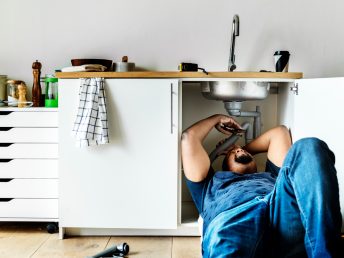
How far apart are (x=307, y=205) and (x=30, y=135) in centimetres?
184

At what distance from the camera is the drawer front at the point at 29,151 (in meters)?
2.79

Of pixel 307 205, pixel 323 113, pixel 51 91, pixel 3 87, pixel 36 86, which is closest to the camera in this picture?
pixel 307 205

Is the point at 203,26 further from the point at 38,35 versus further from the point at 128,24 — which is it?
the point at 38,35

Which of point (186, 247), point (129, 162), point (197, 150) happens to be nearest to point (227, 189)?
point (197, 150)

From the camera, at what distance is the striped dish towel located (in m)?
2.60

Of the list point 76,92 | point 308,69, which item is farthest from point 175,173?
point 308,69

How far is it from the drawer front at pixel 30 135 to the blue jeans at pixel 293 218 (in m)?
1.36

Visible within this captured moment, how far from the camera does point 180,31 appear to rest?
10.3ft

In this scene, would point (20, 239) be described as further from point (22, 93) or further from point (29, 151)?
point (22, 93)

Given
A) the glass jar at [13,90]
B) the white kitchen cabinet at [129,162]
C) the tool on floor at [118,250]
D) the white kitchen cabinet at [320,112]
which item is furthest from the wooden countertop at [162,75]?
the tool on floor at [118,250]

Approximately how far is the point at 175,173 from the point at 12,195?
0.98m

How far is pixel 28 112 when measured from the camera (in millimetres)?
2789

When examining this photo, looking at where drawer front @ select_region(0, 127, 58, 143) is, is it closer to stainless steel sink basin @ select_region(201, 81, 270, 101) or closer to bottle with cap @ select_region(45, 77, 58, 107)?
bottle with cap @ select_region(45, 77, 58, 107)

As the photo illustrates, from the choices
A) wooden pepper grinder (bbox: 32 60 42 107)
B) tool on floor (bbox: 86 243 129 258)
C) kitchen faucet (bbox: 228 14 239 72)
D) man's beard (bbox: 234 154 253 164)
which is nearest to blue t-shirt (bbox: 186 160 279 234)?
man's beard (bbox: 234 154 253 164)
